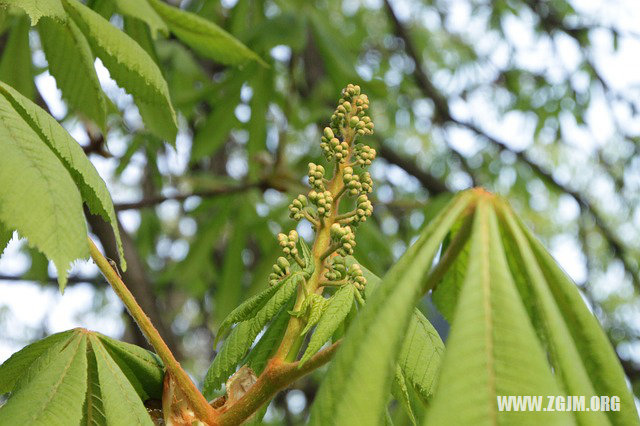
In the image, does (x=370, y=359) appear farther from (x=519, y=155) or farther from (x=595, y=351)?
(x=519, y=155)

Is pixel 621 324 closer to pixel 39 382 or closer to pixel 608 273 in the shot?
pixel 608 273

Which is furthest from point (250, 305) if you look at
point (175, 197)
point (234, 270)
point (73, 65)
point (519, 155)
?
point (519, 155)

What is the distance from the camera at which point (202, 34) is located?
1.15 meters

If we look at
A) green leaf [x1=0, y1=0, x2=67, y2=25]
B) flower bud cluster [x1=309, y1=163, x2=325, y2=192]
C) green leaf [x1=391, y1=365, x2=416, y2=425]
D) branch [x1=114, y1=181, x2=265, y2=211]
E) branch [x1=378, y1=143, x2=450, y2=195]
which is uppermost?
branch [x1=378, y1=143, x2=450, y2=195]

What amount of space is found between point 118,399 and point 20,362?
149 mm

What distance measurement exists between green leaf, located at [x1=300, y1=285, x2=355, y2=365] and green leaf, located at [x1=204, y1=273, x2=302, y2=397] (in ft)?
0.13

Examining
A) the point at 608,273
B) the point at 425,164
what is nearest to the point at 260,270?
the point at 608,273

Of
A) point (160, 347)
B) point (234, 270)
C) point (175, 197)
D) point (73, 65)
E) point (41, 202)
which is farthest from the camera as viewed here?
point (234, 270)

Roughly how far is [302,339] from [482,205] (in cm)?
23

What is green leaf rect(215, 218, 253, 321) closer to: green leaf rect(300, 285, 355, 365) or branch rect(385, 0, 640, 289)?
branch rect(385, 0, 640, 289)

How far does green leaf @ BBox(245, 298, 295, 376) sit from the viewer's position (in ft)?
2.53

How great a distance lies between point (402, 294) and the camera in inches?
21.1

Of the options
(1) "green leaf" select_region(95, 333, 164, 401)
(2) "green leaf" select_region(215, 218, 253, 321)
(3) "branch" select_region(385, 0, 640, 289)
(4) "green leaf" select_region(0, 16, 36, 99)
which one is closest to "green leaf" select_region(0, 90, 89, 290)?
(1) "green leaf" select_region(95, 333, 164, 401)

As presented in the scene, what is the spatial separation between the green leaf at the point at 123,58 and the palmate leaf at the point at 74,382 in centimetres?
31
